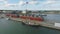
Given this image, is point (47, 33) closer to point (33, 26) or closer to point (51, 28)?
point (51, 28)

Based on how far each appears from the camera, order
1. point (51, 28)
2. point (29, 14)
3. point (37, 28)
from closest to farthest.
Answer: point (51, 28) < point (37, 28) < point (29, 14)

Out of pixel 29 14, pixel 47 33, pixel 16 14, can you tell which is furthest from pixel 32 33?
pixel 16 14

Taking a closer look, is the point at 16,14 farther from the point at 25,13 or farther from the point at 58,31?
the point at 58,31

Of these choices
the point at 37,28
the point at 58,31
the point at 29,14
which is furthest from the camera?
the point at 29,14

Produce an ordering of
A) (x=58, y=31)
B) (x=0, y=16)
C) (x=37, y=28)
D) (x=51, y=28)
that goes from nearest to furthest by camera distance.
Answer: (x=58, y=31) → (x=51, y=28) → (x=37, y=28) → (x=0, y=16)

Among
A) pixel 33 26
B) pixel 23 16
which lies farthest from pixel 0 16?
pixel 33 26

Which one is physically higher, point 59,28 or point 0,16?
point 59,28

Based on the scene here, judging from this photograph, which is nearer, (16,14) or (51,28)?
(51,28)

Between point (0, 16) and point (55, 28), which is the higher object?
point (55, 28)

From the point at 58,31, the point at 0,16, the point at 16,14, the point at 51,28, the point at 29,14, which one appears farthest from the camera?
the point at 0,16
